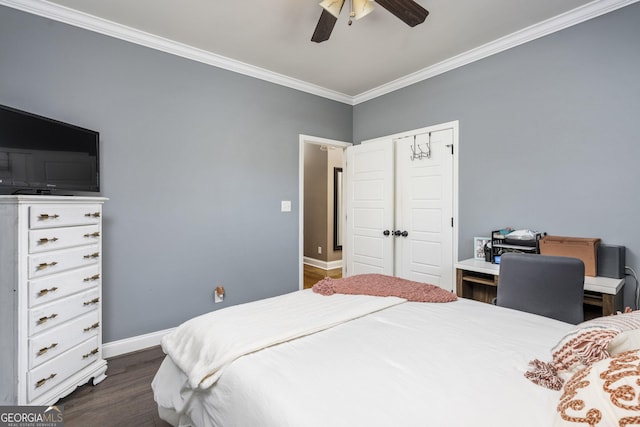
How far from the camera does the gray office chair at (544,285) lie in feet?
5.82

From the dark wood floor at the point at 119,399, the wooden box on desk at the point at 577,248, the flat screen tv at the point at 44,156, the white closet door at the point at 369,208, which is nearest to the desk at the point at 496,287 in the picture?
the wooden box on desk at the point at 577,248

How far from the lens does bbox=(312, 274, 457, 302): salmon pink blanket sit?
6.16 feet

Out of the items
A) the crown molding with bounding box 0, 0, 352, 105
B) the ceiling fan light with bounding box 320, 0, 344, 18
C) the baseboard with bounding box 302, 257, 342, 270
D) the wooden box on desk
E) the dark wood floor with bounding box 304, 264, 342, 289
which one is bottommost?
the dark wood floor with bounding box 304, 264, 342, 289

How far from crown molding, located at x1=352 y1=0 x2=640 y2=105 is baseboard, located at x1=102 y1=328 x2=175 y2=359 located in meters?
3.74

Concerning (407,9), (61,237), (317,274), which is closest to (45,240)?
(61,237)

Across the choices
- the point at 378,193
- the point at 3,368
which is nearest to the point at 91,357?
the point at 3,368

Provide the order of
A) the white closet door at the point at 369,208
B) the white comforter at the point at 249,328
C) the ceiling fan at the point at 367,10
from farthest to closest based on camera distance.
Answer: the white closet door at the point at 369,208 < the ceiling fan at the point at 367,10 < the white comforter at the point at 249,328

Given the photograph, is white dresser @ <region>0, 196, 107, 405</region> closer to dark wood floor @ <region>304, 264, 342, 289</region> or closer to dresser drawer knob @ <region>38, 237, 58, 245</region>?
dresser drawer knob @ <region>38, 237, 58, 245</region>

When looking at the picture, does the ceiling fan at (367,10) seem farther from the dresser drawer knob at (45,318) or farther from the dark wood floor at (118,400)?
the dark wood floor at (118,400)

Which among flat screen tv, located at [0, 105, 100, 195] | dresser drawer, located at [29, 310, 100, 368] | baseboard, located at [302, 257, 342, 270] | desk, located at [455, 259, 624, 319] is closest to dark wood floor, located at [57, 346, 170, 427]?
dresser drawer, located at [29, 310, 100, 368]

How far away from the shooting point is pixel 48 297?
1.79m

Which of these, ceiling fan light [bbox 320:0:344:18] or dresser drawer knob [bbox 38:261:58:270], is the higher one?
ceiling fan light [bbox 320:0:344:18]

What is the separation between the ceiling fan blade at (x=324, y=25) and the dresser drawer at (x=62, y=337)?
2595mm

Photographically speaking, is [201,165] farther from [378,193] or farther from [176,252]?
[378,193]
